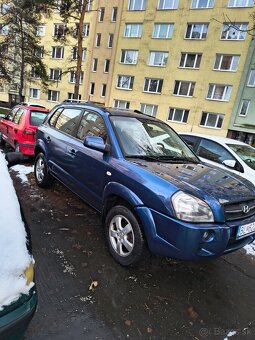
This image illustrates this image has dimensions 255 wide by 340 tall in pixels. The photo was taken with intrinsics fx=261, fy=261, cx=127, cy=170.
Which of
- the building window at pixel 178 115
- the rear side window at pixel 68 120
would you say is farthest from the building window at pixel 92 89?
the rear side window at pixel 68 120

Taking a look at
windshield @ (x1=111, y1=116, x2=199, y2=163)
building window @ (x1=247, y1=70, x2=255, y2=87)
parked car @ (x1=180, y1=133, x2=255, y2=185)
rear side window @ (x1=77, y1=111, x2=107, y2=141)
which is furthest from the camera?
building window @ (x1=247, y1=70, x2=255, y2=87)

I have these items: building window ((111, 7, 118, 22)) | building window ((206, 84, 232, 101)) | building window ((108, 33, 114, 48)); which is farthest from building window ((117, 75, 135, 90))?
building window ((206, 84, 232, 101))

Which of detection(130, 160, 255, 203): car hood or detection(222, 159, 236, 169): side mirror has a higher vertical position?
detection(130, 160, 255, 203): car hood

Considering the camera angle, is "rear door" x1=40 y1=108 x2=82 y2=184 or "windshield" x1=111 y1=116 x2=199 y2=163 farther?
"rear door" x1=40 y1=108 x2=82 y2=184

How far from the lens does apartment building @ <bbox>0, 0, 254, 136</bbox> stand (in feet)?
80.0

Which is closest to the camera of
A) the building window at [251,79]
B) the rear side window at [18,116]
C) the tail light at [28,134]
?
the tail light at [28,134]

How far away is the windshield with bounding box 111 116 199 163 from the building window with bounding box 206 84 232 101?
2321cm

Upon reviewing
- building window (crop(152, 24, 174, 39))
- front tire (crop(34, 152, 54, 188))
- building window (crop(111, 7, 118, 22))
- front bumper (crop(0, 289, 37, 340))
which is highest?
building window (crop(111, 7, 118, 22))

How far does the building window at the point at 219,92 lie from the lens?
80.9 ft

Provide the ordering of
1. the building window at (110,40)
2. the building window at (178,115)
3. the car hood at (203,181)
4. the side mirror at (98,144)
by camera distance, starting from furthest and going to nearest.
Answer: the building window at (110,40) → the building window at (178,115) → the side mirror at (98,144) → the car hood at (203,181)

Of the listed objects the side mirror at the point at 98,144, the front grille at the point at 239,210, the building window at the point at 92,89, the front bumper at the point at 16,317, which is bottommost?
the front bumper at the point at 16,317

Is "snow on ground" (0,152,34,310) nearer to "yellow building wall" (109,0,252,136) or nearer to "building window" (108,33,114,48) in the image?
"yellow building wall" (109,0,252,136)

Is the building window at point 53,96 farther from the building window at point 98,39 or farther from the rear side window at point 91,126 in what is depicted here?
the rear side window at point 91,126

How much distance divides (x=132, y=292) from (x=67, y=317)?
71cm
